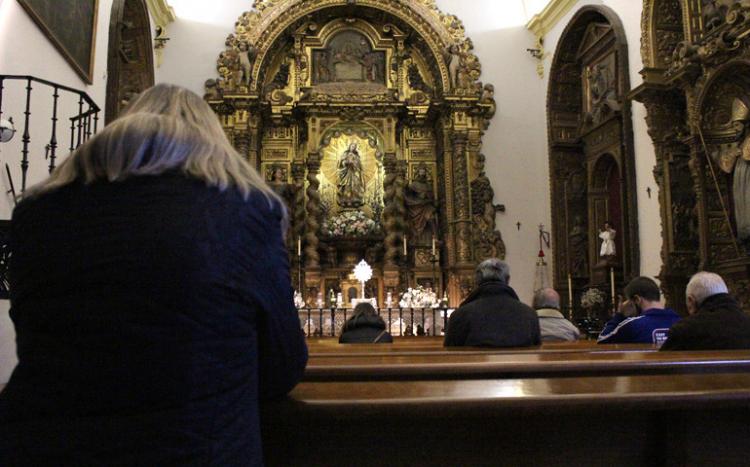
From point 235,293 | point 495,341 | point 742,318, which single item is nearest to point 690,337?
point 742,318

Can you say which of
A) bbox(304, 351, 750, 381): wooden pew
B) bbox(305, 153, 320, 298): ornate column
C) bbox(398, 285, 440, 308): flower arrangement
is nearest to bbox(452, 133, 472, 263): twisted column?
bbox(398, 285, 440, 308): flower arrangement

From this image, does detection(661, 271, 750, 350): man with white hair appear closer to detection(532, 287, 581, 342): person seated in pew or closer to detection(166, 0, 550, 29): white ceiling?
detection(532, 287, 581, 342): person seated in pew

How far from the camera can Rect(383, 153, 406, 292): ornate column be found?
13.8 metres

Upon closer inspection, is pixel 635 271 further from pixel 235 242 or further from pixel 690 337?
pixel 235 242

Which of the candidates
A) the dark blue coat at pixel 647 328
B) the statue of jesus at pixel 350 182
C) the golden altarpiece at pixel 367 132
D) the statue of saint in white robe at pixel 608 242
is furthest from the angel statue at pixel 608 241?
the dark blue coat at pixel 647 328

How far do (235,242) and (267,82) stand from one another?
45.8 feet

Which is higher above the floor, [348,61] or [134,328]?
[348,61]

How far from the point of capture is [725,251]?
888 centimetres

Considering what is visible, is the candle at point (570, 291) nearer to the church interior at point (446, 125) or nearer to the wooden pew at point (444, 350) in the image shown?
the church interior at point (446, 125)

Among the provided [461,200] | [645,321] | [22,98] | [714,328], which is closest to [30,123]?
[22,98]

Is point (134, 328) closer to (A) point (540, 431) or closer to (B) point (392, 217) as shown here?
(A) point (540, 431)

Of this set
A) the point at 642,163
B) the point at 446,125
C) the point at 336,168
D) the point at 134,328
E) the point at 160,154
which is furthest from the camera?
the point at 336,168

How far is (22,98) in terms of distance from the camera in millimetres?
6930

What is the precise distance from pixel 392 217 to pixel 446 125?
7.38 feet
